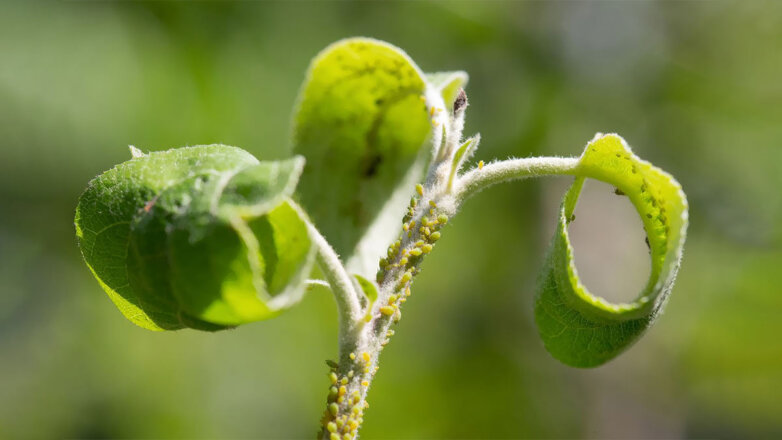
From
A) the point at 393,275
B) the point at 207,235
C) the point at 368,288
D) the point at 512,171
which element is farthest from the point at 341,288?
the point at 512,171

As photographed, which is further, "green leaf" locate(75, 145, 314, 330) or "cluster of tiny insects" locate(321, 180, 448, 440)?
"cluster of tiny insects" locate(321, 180, 448, 440)

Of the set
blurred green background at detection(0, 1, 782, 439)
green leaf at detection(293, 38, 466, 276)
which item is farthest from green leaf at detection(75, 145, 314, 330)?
blurred green background at detection(0, 1, 782, 439)

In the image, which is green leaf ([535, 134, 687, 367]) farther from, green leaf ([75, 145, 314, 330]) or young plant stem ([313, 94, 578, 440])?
green leaf ([75, 145, 314, 330])

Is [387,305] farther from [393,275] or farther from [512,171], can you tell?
[512,171]

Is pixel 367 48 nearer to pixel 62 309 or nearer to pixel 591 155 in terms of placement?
pixel 591 155

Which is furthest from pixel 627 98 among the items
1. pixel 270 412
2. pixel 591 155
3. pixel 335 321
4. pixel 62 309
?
pixel 591 155

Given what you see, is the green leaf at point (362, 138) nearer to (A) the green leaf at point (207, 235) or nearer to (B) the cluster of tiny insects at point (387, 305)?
(B) the cluster of tiny insects at point (387, 305)
